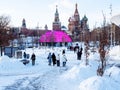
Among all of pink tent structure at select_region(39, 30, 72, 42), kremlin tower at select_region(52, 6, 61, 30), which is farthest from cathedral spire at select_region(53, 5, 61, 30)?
pink tent structure at select_region(39, 30, 72, 42)

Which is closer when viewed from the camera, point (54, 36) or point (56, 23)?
point (54, 36)

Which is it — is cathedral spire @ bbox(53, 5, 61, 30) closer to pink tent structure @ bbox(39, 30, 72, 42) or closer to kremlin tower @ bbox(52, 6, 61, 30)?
kremlin tower @ bbox(52, 6, 61, 30)

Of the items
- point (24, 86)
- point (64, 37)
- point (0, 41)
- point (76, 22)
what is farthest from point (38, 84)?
point (76, 22)

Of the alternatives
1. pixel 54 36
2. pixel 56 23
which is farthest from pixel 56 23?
pixel 54 36

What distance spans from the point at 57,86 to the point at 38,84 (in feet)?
5.18

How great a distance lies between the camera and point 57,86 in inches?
718

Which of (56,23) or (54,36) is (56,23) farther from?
(54,36)

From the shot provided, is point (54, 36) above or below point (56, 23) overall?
below

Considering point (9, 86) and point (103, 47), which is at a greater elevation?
point (103, 47)

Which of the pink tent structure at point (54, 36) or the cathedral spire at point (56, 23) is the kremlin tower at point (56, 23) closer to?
the cathedral spire at point (56, 23)

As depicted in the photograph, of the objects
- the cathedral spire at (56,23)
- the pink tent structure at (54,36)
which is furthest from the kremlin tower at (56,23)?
the pink tent structure at (54,36)

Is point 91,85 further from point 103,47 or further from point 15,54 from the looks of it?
point 15,54

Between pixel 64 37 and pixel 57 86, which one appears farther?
pixel 64 37

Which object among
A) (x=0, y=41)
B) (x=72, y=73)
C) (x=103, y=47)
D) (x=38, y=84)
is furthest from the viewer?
(x=0, y=41)
